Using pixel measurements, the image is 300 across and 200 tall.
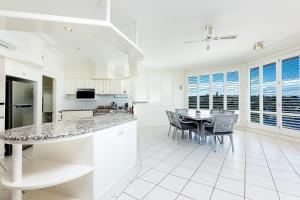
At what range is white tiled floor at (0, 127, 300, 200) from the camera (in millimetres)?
2025

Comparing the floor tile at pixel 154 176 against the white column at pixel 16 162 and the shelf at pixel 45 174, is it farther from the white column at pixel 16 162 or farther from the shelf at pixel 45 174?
the white column at pixel 16 162

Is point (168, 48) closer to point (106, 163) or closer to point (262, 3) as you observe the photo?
point (262, 3)

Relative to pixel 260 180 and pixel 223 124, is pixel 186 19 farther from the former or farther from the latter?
pixel 260 180

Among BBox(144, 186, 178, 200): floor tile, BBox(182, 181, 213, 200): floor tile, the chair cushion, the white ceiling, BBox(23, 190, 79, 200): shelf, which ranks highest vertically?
the white ceiling

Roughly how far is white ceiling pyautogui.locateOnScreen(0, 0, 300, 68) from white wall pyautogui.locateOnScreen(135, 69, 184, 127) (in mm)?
3067

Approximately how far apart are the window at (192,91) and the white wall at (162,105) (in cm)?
37

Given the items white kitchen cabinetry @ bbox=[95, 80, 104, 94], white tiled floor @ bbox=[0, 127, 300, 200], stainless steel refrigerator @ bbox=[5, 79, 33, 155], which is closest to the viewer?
white tiled floor @ bbox=[0, 127, 300, 200]

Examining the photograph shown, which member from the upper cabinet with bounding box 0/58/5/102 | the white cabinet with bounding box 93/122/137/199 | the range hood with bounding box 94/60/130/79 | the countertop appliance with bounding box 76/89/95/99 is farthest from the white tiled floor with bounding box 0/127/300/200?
the range hood with bounding box 94/60/130/79

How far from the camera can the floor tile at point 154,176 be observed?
238 centimetres

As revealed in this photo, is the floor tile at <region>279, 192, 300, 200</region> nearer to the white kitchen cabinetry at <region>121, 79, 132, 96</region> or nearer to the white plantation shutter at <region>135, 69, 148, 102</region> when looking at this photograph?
the white kitchen cabinetry at <region>121, 79, 132, 96</region>

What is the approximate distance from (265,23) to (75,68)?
217 inches

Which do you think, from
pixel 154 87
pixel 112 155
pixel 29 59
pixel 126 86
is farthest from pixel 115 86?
pixel 112 155

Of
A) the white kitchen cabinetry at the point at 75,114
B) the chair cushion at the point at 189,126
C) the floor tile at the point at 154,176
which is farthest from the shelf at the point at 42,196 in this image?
the white kitchen cabinetry at the point at 75,114

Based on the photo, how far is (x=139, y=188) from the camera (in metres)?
2.17
